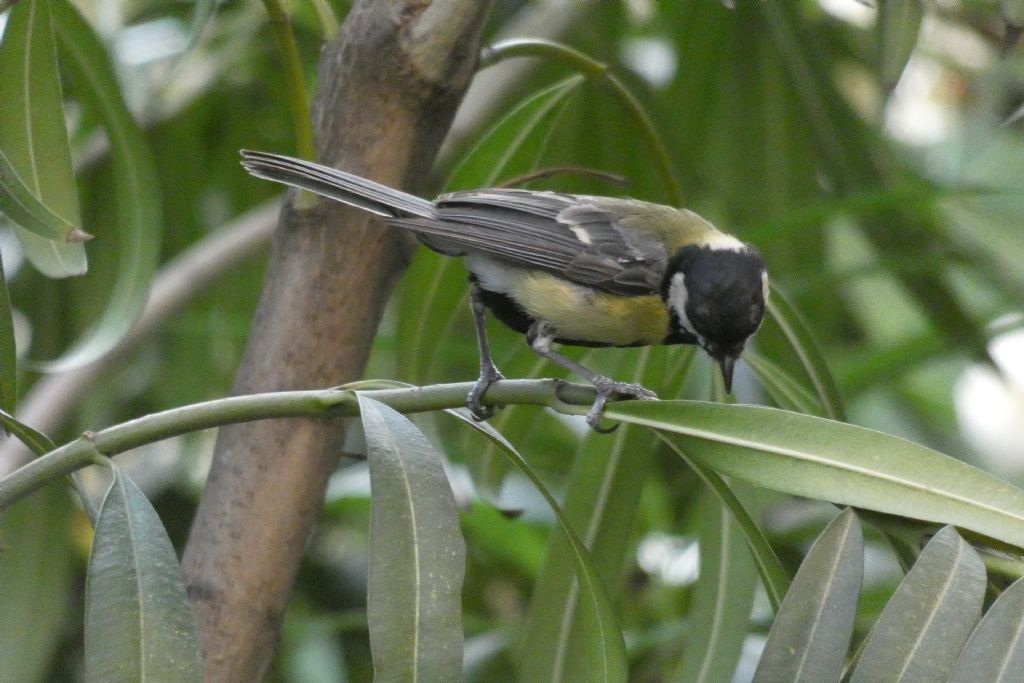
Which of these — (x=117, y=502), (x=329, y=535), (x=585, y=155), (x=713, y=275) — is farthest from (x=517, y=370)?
(x=329, y=535)

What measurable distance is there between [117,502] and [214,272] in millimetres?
1305

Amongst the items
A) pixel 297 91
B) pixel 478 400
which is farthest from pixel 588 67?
pixel 478 400

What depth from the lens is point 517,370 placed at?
5.90ft

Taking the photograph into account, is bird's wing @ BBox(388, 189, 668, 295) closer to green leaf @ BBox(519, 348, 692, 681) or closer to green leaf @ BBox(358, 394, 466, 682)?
green leaf @ BBox(519, 348, 692, 681)

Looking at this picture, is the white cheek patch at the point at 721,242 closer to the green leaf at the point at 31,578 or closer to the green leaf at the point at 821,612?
the green leaf at the point at 821,612

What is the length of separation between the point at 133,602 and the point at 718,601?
2.40 ft

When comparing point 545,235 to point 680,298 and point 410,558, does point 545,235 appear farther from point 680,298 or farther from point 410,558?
point 410,558

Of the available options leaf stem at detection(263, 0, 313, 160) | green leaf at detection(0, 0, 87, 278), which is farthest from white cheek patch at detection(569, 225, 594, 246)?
green leaf at detection(0, 0, 87, 278)

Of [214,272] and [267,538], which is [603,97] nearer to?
[214,272]

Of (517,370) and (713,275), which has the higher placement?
(713,275)

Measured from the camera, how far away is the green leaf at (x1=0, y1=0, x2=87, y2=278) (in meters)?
1.30

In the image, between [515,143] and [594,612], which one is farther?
[515,143]

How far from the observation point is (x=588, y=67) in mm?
1585

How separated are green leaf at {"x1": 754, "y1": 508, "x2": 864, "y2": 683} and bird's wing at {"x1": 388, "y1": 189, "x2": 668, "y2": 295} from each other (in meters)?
0.73
